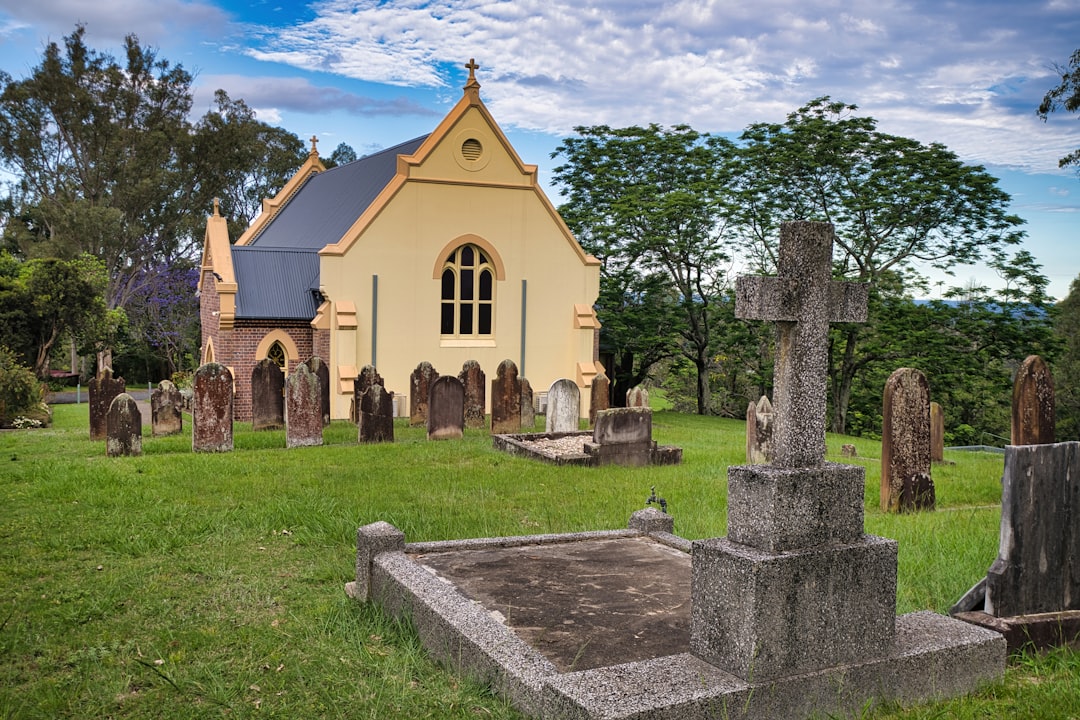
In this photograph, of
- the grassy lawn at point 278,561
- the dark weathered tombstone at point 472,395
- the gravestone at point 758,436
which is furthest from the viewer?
the dark weathered tombstone at point 472,395

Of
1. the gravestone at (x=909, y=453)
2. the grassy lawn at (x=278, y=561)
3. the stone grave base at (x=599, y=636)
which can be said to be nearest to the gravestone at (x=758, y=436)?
the grassy lawn at (x=278, y=561)

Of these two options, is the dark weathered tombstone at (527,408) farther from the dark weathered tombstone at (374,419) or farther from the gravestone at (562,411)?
the dark weathered tombstone at (374,419)

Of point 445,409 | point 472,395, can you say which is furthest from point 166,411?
point 472,395

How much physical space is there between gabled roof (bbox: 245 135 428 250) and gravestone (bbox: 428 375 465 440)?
9.14 meters

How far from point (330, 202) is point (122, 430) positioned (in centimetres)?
1511

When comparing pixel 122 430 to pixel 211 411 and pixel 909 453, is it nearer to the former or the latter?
pixel 211 411

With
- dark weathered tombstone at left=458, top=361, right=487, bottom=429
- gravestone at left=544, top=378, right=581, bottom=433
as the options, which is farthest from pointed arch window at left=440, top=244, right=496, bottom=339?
gravestone at left=544, top=378, right=581, bottom=433

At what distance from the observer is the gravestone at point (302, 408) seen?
48.2 ft

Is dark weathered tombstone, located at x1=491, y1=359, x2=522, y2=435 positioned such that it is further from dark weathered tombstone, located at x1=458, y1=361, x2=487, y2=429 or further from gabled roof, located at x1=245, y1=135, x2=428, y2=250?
gabled roof, located at x1=245, y1=135, x2=428, y2=250

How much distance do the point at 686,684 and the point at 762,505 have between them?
919 mm

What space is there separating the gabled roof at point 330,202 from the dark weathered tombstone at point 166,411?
832 centimetres

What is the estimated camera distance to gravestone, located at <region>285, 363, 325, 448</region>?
48.2 ft

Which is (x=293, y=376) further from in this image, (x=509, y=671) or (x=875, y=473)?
(x=509, y=671)

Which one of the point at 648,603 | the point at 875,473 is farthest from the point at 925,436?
the point at 648,603
